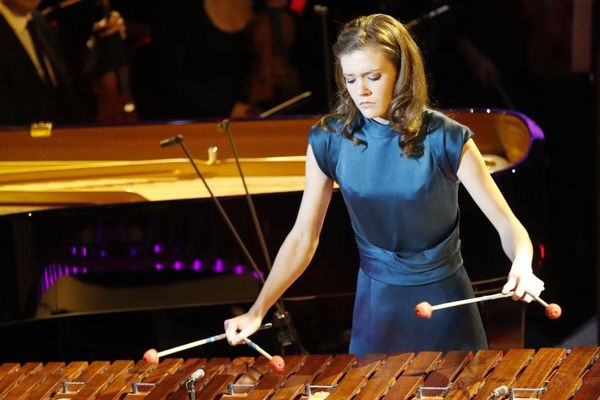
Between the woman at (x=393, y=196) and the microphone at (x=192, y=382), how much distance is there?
0.13m

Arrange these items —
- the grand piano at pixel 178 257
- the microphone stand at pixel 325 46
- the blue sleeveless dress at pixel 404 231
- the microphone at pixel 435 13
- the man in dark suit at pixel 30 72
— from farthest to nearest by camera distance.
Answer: the man in dark suit at pixel 30 72 < the microphone stand at pixel 325 46 < the microphone at pixel 435 13 < the grand piano at pixel 178 257 < the blue sleeveless dress at pixel 404 231

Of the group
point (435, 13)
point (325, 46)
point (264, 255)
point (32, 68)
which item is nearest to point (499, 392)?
point (264, 255)

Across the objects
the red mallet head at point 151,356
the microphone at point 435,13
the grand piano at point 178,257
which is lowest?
the grand piano at point 178,257

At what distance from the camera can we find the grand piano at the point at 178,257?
4.73 meters

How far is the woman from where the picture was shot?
356 cm

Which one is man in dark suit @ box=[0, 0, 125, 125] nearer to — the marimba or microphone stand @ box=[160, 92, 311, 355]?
microphone stand @ box=[160, 92, 311, 355]

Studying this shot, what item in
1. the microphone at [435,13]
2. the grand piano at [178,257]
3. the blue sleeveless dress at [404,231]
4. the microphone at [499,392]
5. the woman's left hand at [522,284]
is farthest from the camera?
the microphone at [435,13]

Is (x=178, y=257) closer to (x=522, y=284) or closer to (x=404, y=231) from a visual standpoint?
(x=404, y=231)

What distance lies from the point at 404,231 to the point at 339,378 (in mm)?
464

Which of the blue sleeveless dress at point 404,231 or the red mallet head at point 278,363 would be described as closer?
the red mallet head at point 278,363

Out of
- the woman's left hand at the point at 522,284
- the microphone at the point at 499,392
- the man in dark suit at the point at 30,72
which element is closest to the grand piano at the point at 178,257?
the woman's left hand at the point at 522,284

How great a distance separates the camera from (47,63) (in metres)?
6.91

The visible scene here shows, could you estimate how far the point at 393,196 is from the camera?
143 inches

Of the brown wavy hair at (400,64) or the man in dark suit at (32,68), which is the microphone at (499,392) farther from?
the man in dark suit at (32,68)
